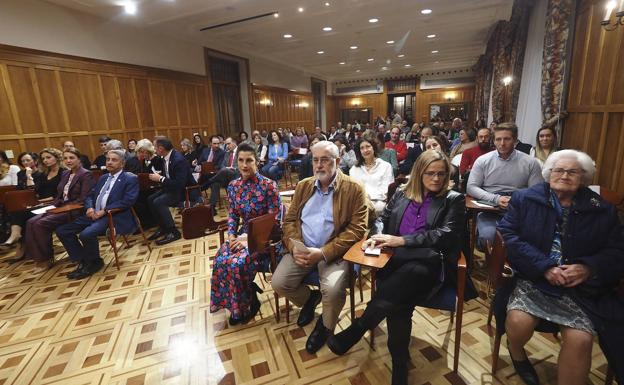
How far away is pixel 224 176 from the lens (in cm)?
516

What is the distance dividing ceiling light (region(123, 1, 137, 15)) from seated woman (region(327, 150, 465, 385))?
628 centimetres

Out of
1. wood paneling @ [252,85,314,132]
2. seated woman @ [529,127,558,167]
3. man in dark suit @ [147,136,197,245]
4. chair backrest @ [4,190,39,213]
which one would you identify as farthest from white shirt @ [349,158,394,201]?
wood paneling @ [252,85,314,132]

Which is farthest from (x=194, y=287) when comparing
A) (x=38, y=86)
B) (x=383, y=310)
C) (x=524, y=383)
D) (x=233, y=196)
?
(x=38, y=86)

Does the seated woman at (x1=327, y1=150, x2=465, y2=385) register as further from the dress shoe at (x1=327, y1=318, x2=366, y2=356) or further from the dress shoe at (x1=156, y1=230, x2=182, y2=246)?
the dress shoe at (x1=156, y1=230, x2=182, y2=246)

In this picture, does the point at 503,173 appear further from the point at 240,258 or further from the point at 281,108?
the point at 281,108

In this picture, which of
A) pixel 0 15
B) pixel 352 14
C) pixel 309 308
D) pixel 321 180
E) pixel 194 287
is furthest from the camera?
pixel 352 14

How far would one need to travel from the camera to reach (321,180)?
2221 mm

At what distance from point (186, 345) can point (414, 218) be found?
6.31 ft

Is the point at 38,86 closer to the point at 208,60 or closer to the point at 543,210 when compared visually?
the point at 208,60

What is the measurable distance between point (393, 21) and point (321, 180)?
21.7 feet

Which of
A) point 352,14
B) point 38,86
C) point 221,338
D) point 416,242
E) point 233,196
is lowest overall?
point 221,338

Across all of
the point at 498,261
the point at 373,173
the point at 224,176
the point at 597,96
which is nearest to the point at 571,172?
the point at 498,261

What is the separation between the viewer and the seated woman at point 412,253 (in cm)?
173

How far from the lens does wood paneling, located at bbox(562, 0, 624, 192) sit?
2.82 meters
